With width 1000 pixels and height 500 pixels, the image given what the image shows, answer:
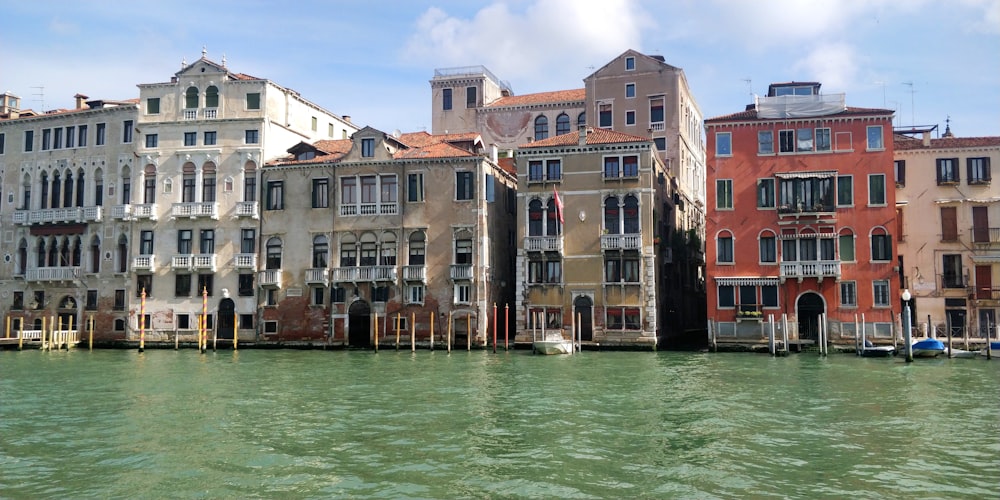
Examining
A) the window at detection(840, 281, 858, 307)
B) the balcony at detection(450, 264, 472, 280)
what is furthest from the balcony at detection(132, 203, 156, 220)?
the window at detection(840, 281, 858, 307)

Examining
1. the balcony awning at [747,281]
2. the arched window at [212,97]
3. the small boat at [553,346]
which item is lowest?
the small boat at [553,346]

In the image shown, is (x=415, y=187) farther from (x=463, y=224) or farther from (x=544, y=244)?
(x=544, y=244)

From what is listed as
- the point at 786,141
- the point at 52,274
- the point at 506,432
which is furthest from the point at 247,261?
the point at 506,432

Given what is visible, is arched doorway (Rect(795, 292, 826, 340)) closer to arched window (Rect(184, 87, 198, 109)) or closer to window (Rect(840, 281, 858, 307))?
window (Rect(840, 281, 858, 307))

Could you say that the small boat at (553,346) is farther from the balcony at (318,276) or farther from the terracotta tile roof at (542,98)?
the terracotta tile roof at (542,98)

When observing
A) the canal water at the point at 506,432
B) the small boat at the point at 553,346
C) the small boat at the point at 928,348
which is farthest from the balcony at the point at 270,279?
the small boat at the point at 928,348

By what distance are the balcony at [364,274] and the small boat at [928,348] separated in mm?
21124

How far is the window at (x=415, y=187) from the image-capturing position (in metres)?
37.4

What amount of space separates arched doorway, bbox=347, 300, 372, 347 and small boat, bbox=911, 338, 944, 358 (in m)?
22.3

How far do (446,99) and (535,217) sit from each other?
18145 millimetres

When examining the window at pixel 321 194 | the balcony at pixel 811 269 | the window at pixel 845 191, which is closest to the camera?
the balcony at pixel 811 269

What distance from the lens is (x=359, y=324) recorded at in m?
37.9

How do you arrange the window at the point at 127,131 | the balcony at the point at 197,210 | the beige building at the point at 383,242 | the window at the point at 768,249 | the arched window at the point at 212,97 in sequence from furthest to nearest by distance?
1. the window at the point at 127,131
2. the arched window at the point at 212,97
3. the balcony at the point at 197,210
4. the beige building at the point at 383,242
5. the window at the point at 768,249

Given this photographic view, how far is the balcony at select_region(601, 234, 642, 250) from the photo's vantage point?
3512 cm
